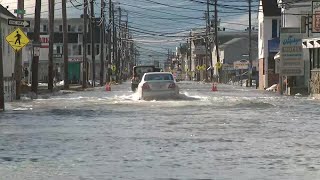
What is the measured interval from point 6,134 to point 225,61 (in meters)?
121

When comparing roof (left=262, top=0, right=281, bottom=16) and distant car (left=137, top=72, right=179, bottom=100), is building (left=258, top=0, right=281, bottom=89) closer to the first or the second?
roof (left=262, top=0, right=281, bottom=16)

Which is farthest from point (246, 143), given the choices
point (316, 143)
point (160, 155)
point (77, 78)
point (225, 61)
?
point (225, 61)

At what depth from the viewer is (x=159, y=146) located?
14.7 meters

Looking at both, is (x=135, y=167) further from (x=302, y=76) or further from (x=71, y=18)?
(x=71, y=18)

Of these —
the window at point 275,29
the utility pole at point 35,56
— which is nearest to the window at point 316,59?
the utility pole at point 35,56

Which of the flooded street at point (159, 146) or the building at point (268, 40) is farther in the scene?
the building at point (268, 40)

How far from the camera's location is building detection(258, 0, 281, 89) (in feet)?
216

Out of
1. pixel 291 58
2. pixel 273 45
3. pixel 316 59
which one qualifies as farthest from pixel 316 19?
pixel 273 45

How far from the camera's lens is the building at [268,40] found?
6581 cm

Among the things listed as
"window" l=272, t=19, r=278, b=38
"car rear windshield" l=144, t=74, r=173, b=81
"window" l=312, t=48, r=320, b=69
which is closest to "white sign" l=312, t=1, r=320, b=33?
"window" l=312, t=48, r=320, b=69

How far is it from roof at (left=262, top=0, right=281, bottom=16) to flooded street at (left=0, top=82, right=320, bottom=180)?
147ft

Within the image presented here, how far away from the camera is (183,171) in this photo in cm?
1121

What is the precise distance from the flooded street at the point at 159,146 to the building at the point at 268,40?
137 feet

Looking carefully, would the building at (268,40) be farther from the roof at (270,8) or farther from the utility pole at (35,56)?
the utility pole at (35,56)
